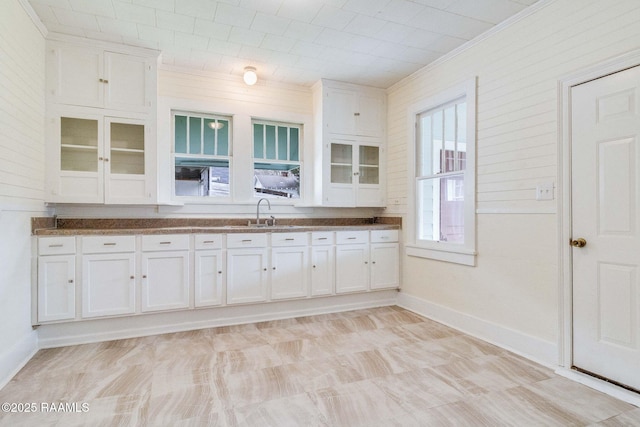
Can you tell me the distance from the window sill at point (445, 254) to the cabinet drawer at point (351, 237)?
0.55m

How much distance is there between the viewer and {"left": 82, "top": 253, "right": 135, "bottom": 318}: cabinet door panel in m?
3.12

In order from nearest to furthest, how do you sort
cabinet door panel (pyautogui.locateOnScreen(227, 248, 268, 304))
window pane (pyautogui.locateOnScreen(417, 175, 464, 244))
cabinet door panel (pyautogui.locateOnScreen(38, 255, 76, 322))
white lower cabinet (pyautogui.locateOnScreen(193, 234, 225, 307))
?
cabinet door panel (pyautogui.locateOnScreen(38, 255, 76, 322)) < white lower cabinet (pyautogui.locateOnScreen(193, 234, 225, 307)) < cabinet door panel (pyautogui.locateOnScreen(227, 248, 268, 304)) < window pane (pyautogui.locateOnScreen(417, 175, 464, 244))

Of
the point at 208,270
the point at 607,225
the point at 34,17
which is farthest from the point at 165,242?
the point at 607,225

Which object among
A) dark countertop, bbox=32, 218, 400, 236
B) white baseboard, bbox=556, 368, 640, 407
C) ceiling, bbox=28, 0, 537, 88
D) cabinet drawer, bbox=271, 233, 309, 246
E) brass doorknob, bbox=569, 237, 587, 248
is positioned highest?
ceiling, bbox=28, 0, 537, 88

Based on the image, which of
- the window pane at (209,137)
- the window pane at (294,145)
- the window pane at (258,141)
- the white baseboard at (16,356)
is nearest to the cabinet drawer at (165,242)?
the white baseboard at (16,356)

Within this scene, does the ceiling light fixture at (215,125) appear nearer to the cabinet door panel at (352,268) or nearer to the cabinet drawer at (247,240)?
the cabinet drawer at (247,240)

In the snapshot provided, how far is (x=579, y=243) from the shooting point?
8.09 ft

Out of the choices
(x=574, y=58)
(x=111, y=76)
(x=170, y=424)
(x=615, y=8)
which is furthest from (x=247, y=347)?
(x=615, y=8)

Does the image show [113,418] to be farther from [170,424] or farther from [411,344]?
[411,344]

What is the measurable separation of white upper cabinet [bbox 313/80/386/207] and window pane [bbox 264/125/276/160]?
0.57 meters

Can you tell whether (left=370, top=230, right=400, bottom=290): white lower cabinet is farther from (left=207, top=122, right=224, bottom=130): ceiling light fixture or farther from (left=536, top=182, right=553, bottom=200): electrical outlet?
(left=207, top=122, right=224, bottom=130): ceiling light fixture

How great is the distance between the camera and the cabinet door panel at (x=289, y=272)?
3820 mm

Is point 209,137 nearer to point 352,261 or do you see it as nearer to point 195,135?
point 195,135

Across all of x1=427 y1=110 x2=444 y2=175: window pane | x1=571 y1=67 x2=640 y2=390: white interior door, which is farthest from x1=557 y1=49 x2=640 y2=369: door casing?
x1=427 y1=110 x2=444 y2=175: window pane
